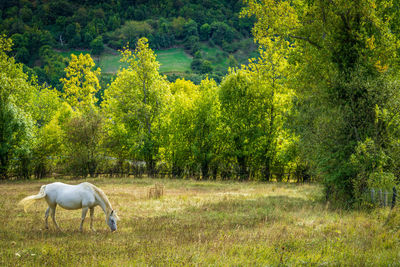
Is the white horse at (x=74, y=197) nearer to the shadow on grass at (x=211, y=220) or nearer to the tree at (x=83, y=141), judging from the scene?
the shadow on grass at (x=211, y=220)

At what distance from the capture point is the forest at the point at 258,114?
1445 cm

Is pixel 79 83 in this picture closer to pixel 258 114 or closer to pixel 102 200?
pixel 258 114

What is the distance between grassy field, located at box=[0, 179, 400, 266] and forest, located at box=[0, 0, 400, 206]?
3.54 m

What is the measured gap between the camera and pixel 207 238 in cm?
908

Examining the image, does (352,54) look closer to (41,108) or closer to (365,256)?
(365,256)

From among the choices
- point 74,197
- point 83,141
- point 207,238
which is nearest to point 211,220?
point 207,238

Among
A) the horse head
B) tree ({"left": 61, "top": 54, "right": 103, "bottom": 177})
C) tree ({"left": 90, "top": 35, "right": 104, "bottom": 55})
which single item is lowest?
the horse head

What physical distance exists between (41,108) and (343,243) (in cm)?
5264

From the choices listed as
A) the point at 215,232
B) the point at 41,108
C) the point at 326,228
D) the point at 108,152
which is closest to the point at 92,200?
the point at 215,232

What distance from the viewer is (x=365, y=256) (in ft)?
23.5

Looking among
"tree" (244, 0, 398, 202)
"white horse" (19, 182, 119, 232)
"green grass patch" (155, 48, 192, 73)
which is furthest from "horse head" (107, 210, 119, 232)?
"green grass patch" (155, 48, 192, 73)

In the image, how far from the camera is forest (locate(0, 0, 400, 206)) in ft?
47.4

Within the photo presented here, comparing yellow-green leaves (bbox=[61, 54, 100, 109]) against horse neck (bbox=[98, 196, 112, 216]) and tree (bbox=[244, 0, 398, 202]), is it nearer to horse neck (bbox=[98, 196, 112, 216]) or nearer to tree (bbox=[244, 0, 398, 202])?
tree (bbox=[244, 0, 398, 202])

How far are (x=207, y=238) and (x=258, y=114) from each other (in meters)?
25.3
